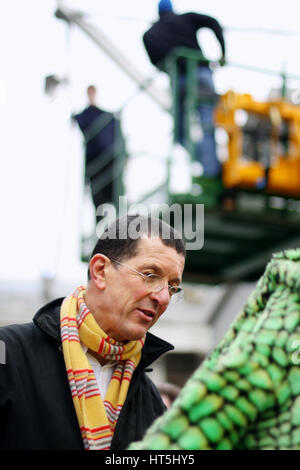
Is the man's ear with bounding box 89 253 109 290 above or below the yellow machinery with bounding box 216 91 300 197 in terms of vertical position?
below

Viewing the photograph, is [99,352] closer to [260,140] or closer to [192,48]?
[260,140]

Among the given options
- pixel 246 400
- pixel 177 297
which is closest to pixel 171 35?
pixel 177 297

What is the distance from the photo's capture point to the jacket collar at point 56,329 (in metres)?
2.33

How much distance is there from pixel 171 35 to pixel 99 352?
6.34 metres

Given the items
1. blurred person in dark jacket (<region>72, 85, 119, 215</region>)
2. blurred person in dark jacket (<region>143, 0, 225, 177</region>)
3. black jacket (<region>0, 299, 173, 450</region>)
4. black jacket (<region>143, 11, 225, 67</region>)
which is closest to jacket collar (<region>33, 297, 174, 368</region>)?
black jacket (<region>0, 299, 173, 450</region>)

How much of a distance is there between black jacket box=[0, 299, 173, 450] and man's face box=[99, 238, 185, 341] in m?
0.19

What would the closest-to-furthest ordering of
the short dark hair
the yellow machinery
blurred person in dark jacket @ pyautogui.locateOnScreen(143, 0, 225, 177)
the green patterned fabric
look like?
the green patterned fabric < the short dark hair < the yellow machinery < blurred person in dark jacket @ pyautogui.locateOnScreen(143, 0, 225, 177)

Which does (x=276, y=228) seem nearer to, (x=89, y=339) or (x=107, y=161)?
(x=107, y=161)

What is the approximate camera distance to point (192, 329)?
16094 mm

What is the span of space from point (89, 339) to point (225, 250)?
8029 mm

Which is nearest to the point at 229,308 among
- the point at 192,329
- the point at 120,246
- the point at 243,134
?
the point at 192,329

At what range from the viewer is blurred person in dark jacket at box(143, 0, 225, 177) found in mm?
7820

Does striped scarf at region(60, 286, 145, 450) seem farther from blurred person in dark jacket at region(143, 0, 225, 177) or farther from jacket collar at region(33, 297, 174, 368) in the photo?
blurred person in dark jacket at region(143, 0, 225, 177)

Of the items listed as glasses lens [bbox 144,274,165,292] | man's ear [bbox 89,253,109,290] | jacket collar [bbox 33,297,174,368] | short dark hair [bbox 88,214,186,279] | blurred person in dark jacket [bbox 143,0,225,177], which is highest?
blurred person in dark jacket [bbox 143,0,225,177]
